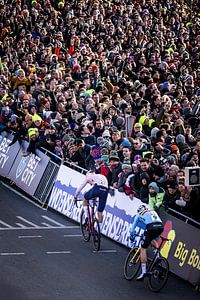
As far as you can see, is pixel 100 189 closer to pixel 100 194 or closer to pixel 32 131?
pixel 100 194

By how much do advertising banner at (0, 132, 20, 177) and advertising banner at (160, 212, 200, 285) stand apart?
8.82m

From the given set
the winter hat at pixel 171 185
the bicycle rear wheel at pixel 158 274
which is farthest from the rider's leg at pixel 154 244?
the winter hat at pixel 171 185

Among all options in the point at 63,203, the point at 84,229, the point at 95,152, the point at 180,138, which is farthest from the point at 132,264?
the point at 180,138

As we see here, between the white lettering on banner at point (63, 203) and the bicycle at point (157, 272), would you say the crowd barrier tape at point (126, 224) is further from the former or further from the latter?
the bicycle at point (157, 272)

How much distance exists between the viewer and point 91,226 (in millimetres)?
23062

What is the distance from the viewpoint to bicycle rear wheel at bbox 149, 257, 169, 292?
64.4ft

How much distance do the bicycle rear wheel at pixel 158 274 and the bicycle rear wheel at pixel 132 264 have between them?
0.63 m

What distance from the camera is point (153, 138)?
26797 millimetres

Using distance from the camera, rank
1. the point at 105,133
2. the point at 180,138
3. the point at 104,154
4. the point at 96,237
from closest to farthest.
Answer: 1. the point at 96,237
2. the point at 104,154
3. the point at 180,138
4. the point at 105,133

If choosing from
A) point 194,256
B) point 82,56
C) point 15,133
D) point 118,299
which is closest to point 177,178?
point 194,256

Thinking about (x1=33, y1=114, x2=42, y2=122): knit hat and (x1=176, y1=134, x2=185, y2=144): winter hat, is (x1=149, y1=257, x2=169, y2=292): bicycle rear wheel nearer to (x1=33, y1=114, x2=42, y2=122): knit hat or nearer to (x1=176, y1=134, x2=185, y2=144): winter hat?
(x1=176, y1=134, x2=185, y2=144): winter hat

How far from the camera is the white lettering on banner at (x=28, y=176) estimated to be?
28.1 meters

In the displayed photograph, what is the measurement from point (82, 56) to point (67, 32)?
326 cm

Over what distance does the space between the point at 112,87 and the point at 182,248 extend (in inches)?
486
